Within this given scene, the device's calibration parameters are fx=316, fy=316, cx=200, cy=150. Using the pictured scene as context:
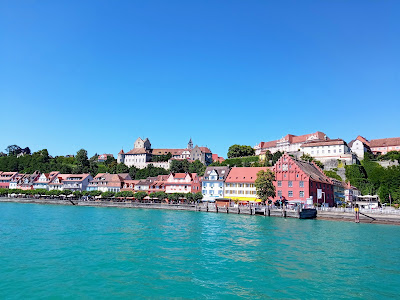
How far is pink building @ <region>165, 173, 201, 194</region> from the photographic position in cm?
9556

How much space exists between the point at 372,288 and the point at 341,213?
41904mm

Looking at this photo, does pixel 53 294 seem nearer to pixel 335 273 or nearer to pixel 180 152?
pixel 335 273

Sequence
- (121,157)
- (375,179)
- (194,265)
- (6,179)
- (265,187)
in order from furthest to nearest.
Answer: (121,157) < (6,179) < (375,179) < (265,187) < (194,265)

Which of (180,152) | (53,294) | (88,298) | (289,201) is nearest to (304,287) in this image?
(88,298)

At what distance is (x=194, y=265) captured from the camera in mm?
24109

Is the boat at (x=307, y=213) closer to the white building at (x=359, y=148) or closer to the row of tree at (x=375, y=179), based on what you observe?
the row of tree at (x=375, y=179)

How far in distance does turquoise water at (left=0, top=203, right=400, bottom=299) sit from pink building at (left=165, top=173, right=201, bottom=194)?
2218 inches

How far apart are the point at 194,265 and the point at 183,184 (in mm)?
71743

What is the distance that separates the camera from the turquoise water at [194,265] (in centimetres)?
1872

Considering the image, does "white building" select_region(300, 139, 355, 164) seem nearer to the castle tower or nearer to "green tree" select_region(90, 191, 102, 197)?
"green tree" select_region(90, 191, 102, 197)

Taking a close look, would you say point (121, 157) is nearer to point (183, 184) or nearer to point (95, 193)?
point (95, 193)

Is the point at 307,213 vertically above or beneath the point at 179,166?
beneath

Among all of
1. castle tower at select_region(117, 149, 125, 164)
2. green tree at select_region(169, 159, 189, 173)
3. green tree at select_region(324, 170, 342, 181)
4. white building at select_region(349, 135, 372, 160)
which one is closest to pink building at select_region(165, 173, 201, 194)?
green tree at select_region(169, 159, 189, 173)

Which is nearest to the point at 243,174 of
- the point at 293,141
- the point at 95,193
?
the point at 95,193
